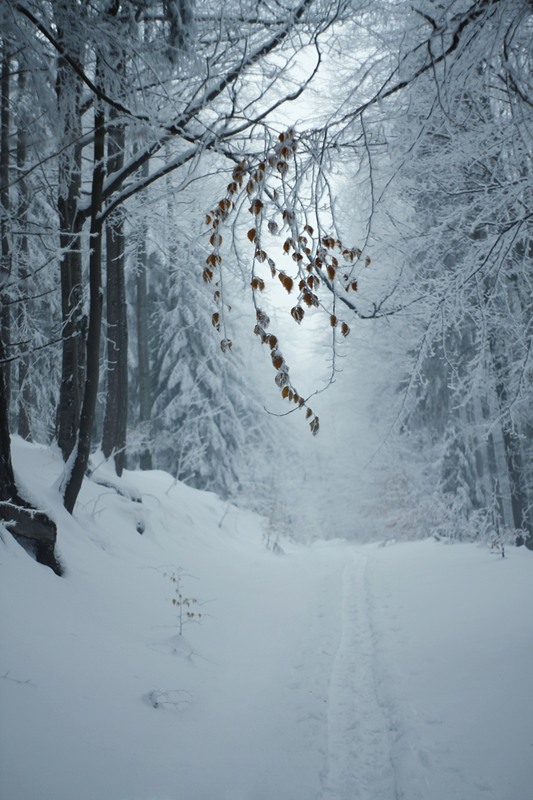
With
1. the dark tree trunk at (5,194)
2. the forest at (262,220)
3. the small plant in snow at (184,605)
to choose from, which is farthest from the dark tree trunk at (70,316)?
the small plant in snow at (184,605)

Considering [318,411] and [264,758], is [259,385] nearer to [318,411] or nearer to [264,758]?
[318,411]

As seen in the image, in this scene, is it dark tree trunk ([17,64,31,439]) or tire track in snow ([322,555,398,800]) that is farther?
dark tree trunk ([17,64,31,439])

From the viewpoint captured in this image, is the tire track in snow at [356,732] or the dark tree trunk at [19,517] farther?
the dark tree trunk at [19,517]

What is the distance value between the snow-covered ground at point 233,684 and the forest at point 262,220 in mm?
875

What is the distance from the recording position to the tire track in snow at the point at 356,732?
2.99 metres

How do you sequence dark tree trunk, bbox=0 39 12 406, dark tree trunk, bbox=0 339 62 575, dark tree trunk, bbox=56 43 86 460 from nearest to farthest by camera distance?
dark tree trunk, bbox=0 339 62 575 → dark tree trunk, bbox=0 39 12 406 → dark tree trunk, bbox=56 43 86 460

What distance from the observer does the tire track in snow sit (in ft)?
9.82

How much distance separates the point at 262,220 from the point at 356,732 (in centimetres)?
371

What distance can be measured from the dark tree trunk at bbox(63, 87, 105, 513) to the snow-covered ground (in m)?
0.29

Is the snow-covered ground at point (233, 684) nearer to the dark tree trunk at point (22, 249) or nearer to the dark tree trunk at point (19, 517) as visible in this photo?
the dark tree trunk at point (19, 517)

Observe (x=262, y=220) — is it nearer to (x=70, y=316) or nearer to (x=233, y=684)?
(x=70, y=316)

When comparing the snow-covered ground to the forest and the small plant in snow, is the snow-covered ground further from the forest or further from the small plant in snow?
the forest

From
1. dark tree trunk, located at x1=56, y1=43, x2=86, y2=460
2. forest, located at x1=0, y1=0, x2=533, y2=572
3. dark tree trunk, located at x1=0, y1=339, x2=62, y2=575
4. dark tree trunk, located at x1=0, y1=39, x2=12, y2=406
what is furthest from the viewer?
dark tree trunk, located at x1=56, y1=43, x2=86, y2=460

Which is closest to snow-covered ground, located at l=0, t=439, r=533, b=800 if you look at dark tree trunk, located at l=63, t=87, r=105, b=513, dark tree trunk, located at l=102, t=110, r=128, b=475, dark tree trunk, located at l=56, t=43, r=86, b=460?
dark tree trunk, located at l=63, t=87, r=105, b=513
